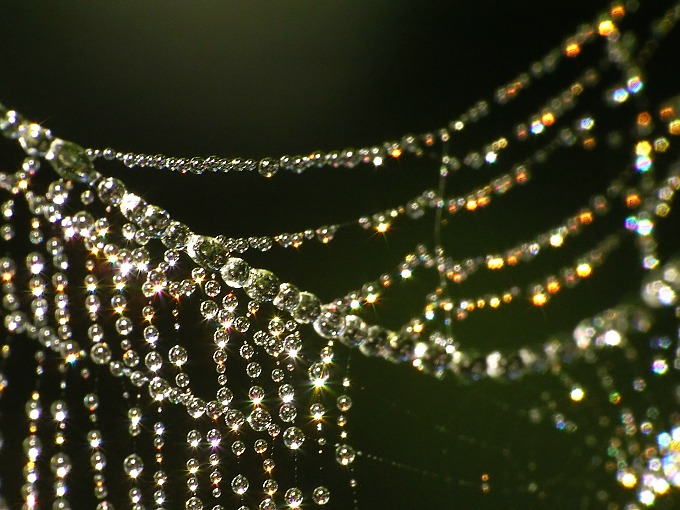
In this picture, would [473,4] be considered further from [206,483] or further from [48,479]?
[48,479]

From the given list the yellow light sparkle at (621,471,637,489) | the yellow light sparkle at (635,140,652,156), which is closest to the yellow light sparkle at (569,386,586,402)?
the yellow light sparkle at (621,471,637,489)

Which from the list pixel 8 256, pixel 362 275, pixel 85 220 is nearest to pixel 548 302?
pixel 362 275

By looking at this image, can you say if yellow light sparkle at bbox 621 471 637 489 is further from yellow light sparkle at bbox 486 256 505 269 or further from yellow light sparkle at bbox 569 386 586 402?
yellow light sparkle at bbox 486 256 505 269

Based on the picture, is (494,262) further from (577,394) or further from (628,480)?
(628,480)

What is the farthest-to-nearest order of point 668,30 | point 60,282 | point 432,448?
point 432,448, point 60,282, point 668,30

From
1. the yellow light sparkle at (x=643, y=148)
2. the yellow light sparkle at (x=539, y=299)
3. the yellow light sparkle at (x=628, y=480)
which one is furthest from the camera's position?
the yellow light sparkle at (x=539, y=299)

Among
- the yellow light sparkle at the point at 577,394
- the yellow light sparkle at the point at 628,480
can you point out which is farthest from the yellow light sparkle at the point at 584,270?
A: the yellow light sparkle at the point at 628,480

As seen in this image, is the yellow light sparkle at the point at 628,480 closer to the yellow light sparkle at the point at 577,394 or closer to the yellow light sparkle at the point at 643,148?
the yellow light sparkle at the point at 577,394

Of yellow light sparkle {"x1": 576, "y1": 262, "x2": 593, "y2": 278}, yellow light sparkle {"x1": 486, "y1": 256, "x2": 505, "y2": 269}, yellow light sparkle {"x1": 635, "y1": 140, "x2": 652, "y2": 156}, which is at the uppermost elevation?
yellow light sparkle {"x1": 486, "y1": 256, "x2": 505, "y2": 269}

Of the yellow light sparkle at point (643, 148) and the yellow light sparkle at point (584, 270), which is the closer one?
the yellow light sparkle at point (643, 148)

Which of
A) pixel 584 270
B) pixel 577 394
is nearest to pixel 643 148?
pixel 584 270

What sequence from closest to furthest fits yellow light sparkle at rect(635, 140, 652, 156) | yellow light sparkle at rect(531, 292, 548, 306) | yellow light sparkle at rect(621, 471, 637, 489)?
yellow light sparkle at rect(635, 140, 652, 156)
yellow light sparkle at rect(621, 471, 637, 489)
yellow light sparkle at rect(531, 292, 548, 306)
